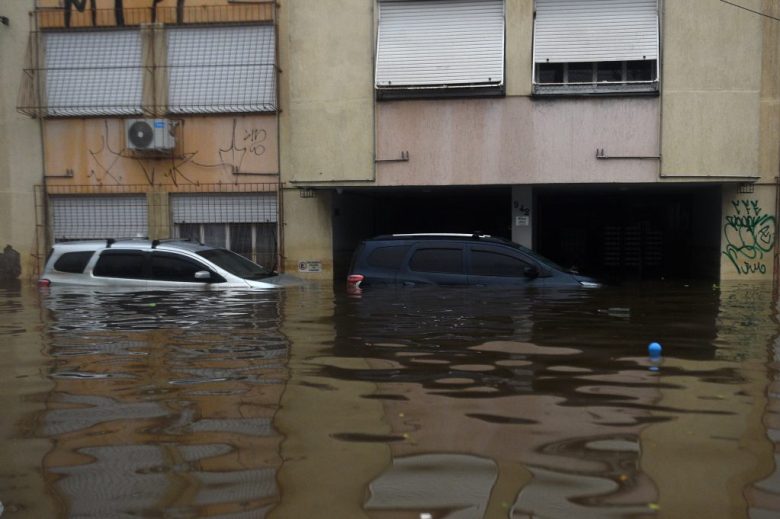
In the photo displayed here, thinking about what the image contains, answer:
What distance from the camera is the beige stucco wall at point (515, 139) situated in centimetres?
1435

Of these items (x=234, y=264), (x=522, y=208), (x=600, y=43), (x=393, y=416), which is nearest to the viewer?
(x=393, y=416)

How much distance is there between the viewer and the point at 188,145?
16.4 m

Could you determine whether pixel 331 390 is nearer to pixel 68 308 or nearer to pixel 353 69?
pixel 68 308

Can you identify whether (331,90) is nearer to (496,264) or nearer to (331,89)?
(331,89)

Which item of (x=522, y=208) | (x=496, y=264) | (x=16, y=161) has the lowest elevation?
(x=496, y=264)

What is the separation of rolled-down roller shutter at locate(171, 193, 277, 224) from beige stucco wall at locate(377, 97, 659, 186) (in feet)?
9.16

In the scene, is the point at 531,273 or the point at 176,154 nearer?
the point at 531,273

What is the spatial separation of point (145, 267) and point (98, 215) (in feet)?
20.9

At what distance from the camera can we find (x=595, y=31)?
1443 centimetres

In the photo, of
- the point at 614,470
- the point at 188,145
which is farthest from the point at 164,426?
the point at 188,145

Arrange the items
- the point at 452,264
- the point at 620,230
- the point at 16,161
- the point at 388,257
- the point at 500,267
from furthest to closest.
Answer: the point at 620,230 → the point at 16,161 → the point at 388,257 → the point at 452,264 → the point at 500,267

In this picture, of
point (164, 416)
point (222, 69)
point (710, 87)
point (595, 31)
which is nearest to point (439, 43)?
point (595, 31)

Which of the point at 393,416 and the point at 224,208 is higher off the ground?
the point at 224,208

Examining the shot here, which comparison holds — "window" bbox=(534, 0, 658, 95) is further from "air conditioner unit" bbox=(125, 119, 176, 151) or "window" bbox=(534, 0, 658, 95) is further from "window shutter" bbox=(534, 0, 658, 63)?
"air conditioner unit" bbox=(125, 119, 176, 151)
